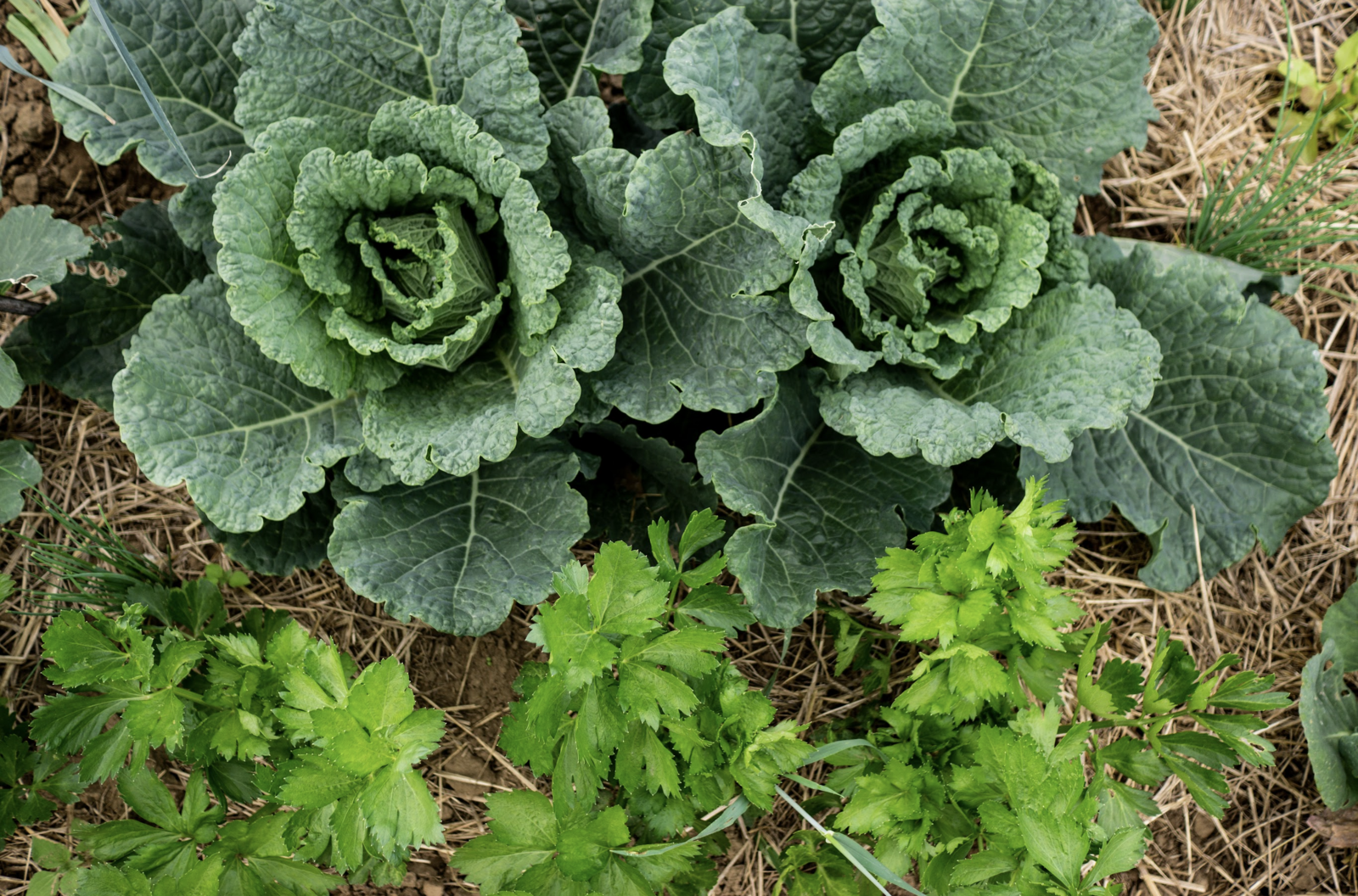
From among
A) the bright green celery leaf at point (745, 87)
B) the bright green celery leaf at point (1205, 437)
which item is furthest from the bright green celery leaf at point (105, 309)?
the bright green celery leaf at point (1205, 437)

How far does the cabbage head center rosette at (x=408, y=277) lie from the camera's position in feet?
6.16

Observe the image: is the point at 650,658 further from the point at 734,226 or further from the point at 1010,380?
the point at 1010,380

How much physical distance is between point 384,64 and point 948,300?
140 cm

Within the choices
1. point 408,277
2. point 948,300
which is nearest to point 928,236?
point 948,300

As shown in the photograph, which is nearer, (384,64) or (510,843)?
(510,843)

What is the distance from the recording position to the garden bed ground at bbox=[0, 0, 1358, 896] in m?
2.30

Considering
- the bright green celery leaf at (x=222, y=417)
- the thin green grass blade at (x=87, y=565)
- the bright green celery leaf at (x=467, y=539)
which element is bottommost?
the thin green grass blade at (x=87, y=565)

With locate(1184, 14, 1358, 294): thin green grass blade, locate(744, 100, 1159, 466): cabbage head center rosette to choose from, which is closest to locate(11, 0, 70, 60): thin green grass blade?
locate(744, 100, 1159, 466): cabbage head center rosette

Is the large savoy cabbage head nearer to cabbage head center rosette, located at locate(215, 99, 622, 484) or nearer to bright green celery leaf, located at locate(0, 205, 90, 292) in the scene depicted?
cabbage head center rosette, located at locate(215, 99, 622, 484)

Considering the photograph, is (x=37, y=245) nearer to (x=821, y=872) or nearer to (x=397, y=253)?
(x=397, y=253)

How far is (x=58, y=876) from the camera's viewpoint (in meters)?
1.98

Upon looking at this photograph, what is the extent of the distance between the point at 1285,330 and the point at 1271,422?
0.74 ft

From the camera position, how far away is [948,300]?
2.21m

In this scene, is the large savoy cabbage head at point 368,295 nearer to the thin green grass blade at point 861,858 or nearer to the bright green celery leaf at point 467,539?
the bright green celery leaf at point 467,539
